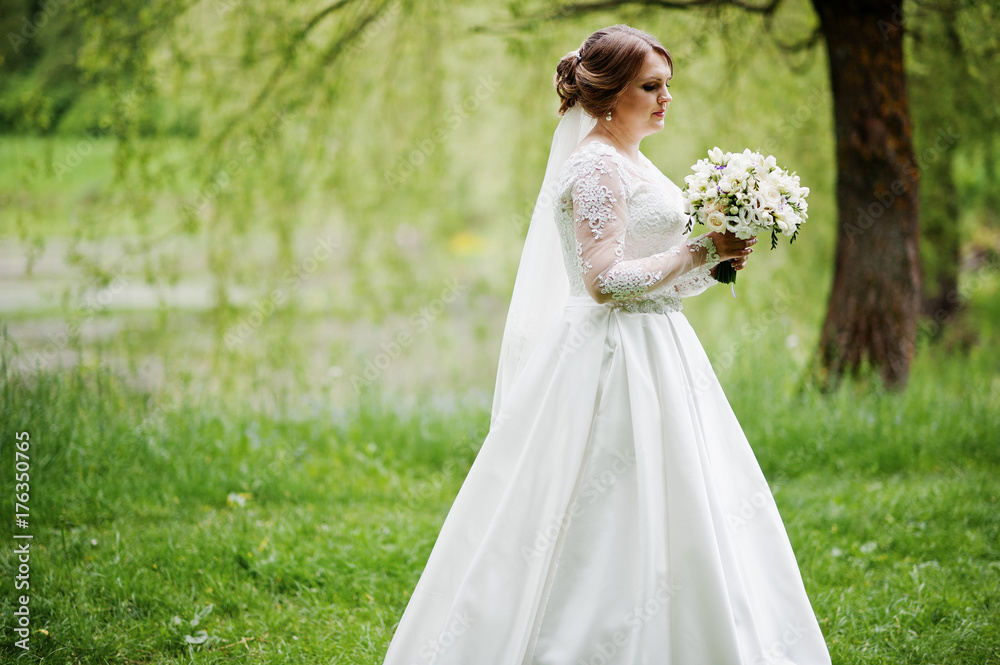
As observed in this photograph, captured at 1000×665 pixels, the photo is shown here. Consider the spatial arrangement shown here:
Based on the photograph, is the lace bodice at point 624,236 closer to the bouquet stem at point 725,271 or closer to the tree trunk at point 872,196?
the bouquet stem at point 725,271

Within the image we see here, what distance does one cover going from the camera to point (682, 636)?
2.40m

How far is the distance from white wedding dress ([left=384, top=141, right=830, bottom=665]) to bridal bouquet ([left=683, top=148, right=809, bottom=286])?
12 centimetres

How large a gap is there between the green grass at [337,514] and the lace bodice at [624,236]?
1.65m

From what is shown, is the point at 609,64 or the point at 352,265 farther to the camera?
the point at 352,265

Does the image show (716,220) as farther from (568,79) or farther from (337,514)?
(337,514)

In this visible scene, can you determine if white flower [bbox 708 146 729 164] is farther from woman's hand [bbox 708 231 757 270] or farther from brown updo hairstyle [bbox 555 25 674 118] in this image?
brown updo hairstyle [bbox 555 25 674 118]

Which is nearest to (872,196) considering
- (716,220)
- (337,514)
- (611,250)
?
(716,220)

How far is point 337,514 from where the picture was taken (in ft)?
14.0

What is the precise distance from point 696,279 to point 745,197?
0.42 metres

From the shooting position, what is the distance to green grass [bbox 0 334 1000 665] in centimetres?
314

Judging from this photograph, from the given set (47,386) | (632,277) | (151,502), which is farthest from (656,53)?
(47,386)

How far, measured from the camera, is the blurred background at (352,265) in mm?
3754

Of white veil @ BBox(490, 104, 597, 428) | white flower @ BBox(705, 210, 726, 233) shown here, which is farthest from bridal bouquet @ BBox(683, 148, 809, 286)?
white veil @ BBox(490, 104, 597, 428)

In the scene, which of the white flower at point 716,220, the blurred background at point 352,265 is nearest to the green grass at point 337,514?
the blurred background at point 352,265
